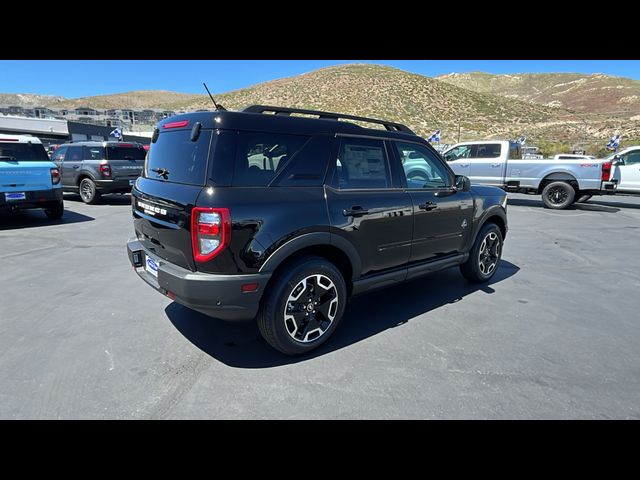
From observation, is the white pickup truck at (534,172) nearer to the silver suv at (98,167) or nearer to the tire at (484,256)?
the tire at (484,256)

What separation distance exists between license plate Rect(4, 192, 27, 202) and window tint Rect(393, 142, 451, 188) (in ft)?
25.1

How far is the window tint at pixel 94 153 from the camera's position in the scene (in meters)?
10.8

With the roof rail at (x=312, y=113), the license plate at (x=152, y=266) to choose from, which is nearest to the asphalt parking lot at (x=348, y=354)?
the license plate at (x=152, y=266)

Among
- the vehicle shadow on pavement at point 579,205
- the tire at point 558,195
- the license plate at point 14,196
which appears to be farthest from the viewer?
the vehicle shadow on pavement at point 579,205

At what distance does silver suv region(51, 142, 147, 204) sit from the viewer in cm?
1068

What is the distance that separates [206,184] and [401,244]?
77.5 inches

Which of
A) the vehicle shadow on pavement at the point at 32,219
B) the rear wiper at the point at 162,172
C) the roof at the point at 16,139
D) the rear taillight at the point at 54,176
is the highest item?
the roof at the point at 16,139

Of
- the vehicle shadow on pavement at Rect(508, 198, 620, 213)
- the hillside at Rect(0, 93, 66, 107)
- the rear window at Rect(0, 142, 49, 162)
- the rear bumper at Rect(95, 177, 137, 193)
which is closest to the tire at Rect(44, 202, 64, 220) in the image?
the rear window at Rect(0, 142, 49, 162)

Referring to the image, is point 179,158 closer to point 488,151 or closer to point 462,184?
point 462,184

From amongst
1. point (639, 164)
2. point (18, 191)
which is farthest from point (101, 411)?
point (639, 164)

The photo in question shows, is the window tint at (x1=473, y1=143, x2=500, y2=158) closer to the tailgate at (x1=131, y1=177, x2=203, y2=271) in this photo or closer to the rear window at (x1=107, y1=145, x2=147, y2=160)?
the rear window at (x1=107, y1=145, x2=147, y2=160)

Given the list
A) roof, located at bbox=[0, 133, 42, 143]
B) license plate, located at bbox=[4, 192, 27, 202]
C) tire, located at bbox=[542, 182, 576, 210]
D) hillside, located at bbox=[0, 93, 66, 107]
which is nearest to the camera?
license plate, located at bbox=[4, 192, 27, 202]

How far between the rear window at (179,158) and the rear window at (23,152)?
606 cm
